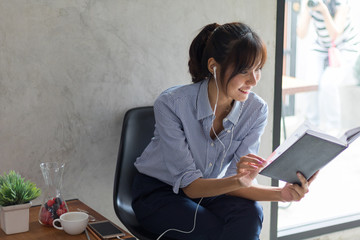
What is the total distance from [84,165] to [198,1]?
2.75 feet

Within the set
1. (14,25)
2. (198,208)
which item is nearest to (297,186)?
(198,208)

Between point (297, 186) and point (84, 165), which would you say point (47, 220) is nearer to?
point (84, 165)

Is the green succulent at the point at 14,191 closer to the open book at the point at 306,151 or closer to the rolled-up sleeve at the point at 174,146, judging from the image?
the rolled-up sleeve at the point at 174,146

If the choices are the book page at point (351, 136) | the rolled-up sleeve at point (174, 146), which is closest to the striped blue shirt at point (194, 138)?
the rolled-up sleeve at point (174, 146)

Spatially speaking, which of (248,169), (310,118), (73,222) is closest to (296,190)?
(248,169)

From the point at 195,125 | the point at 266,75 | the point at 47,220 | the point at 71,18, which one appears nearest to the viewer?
the point at 47,220

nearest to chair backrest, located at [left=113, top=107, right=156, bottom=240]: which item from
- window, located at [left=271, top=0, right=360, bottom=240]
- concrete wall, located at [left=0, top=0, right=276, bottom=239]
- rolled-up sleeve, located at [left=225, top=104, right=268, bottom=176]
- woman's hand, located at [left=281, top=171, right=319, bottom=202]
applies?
concrete wall, located at [left=0, top=0, right=276, bottom=239]

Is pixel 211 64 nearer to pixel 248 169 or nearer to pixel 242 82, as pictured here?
pixel 242 82

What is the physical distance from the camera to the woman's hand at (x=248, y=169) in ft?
5.18

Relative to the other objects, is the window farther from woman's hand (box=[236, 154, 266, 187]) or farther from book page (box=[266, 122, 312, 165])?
book page (box=[266, 122, 312, 165])

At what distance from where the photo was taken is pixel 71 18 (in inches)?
74.4

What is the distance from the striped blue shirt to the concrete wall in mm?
287

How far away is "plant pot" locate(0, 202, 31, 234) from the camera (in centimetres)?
150

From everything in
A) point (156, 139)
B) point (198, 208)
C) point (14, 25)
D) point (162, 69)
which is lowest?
point (198, 208)
